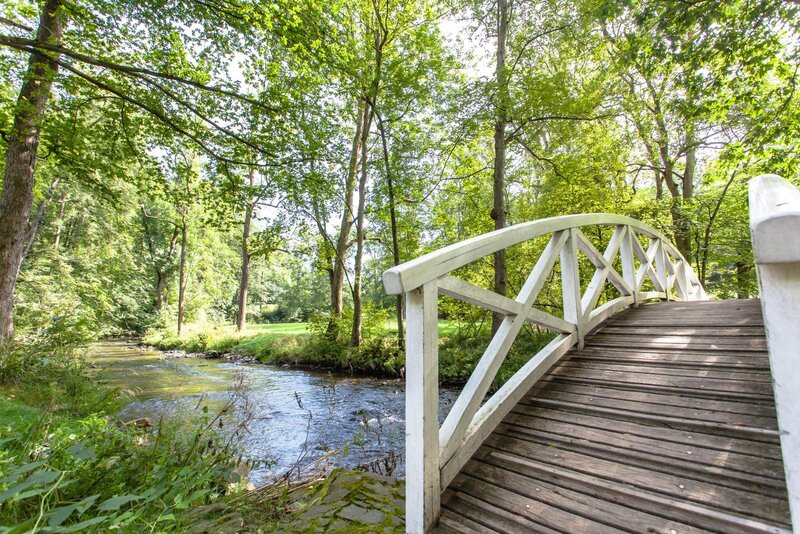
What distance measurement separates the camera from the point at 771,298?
100 cm

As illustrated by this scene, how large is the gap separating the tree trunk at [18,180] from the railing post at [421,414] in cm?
680

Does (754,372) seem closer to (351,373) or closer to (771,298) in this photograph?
(771,298)

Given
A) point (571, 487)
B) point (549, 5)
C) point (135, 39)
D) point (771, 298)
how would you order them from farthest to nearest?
point (549, 5) < point (135, 39) < point (571, 487) < point (771, 298)

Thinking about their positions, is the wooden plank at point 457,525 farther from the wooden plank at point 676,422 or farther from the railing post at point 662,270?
the railing post at point 662,270

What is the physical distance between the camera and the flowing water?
4344mm

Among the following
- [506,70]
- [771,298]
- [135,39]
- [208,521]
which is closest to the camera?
[771,298]

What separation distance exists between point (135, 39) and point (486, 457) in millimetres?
8065

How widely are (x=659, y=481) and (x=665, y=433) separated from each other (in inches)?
14.6

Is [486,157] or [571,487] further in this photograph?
[486,157]

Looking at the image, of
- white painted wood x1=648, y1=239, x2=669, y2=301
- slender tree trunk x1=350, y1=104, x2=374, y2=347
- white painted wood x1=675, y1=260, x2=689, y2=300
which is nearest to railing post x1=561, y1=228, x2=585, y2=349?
white painted wood x1=648, y1=239, x2=669, y2=301

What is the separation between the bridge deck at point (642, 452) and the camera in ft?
4.54

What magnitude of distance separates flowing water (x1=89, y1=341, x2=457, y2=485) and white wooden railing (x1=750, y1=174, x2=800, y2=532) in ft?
8.19

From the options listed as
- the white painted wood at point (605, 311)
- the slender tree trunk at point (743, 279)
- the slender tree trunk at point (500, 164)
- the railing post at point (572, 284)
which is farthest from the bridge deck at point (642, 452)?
the slender tree trunk at point (743, 279)

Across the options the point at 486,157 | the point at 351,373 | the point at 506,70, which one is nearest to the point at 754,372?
the point at 506,70
